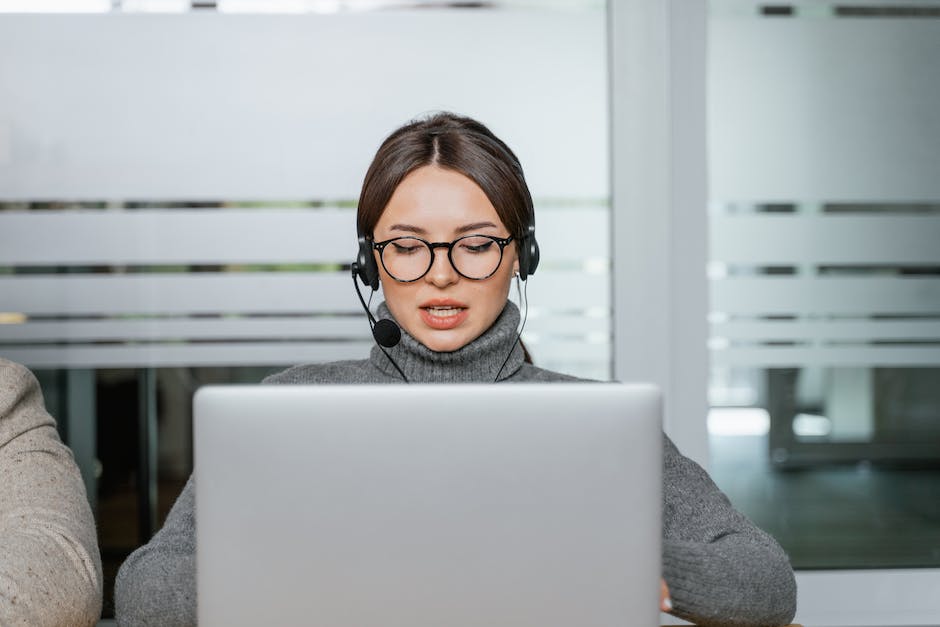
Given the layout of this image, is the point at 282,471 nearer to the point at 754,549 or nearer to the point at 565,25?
the point at 754,549

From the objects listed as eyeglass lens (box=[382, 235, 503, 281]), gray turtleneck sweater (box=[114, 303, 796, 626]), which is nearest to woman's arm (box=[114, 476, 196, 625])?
gray turtleneck sweater (box=[114, 303, 796, 626])

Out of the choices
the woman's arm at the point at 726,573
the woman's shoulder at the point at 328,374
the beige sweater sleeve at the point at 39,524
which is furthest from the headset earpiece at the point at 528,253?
the beige sweater sleeve at the point at 39,524

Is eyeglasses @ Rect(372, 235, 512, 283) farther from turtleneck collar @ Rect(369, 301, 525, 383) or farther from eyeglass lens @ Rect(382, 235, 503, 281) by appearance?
turtleneck collar @ Rect(369, 301, 525, 383)

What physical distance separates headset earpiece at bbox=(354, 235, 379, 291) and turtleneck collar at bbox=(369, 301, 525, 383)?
0.23 feet

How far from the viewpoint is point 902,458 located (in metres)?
2.50

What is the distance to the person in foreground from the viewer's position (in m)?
1.31

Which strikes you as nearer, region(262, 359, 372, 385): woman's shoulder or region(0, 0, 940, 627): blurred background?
region(262, 359, 372, 385): woman's shoulder

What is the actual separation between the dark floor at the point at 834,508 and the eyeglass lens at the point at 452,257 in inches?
50.9

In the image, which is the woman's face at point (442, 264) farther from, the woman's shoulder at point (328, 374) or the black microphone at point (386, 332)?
Result: the woman's shoulder at point (328, 374)

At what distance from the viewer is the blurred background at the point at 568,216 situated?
7.72 ft

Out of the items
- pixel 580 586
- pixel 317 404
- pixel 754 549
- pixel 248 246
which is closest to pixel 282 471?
pixel 317 404

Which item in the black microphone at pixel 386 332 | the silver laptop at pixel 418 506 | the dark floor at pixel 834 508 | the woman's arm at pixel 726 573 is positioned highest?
the black microphone at pixel 386 332

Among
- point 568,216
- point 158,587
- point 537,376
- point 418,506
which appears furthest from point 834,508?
point 418,506

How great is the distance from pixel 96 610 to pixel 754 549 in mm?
899
